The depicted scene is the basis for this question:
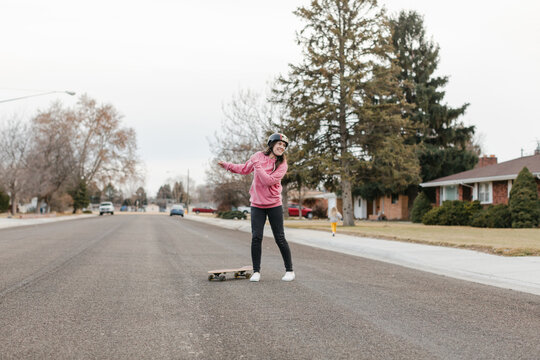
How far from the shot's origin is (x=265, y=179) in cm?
727

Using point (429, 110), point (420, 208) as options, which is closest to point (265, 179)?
point (420, 208)

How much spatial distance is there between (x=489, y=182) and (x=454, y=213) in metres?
2.77

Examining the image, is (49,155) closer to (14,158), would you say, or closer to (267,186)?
(14,158)

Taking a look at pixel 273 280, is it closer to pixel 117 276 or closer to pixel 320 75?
pixel 117 276

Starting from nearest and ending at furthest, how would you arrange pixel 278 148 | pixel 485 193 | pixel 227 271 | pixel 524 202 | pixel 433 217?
pixel 278 148, pixel 227 271, pixel 524 202, pixel 485 193, pixel 433 217

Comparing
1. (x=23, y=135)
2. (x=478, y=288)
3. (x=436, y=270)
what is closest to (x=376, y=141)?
(x=436, y=270)

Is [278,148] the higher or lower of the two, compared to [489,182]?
lower

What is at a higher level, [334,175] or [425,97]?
[425,97]

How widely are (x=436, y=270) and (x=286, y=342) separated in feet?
21.6

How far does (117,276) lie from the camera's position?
26.6 ft

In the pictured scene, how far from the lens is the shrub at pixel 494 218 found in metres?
26.0

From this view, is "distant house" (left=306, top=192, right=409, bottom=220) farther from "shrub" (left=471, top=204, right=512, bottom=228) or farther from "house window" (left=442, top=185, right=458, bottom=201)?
"shrub" (left=471, top=204, right=512, bottom=228)

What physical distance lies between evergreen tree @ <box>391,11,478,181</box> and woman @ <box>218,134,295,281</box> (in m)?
34.5

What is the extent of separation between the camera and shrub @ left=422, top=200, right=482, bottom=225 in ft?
98.1
